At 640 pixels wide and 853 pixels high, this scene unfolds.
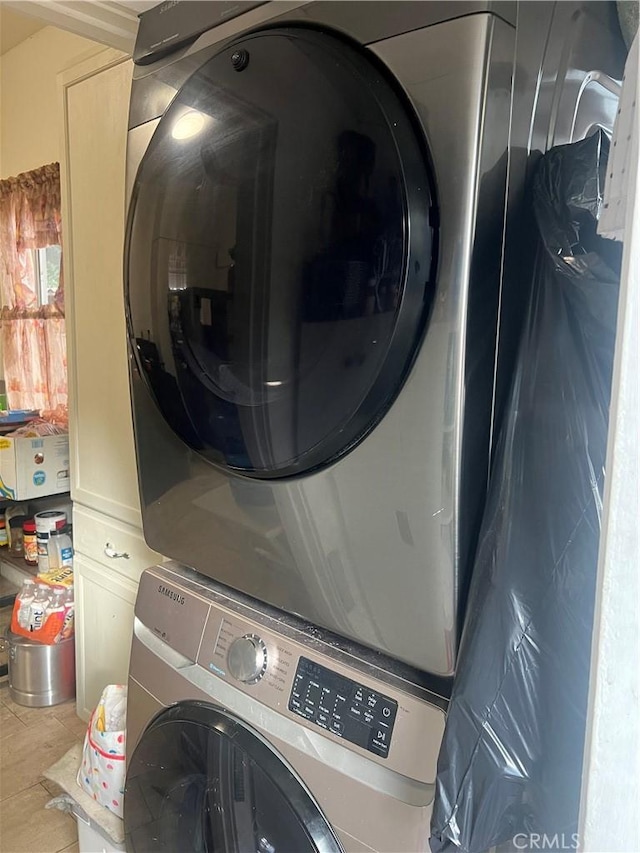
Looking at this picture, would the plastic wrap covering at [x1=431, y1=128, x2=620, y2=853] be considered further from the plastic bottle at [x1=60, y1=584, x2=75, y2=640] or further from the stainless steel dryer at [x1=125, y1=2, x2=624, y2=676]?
the plastic bottle at [x1=60, y1=584, x2=75, y2=640]

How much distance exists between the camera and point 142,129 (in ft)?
3.52

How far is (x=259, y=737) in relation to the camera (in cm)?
91

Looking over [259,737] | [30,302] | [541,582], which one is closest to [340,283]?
[541,582]

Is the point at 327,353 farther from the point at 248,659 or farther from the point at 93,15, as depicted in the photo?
the point at 93,15

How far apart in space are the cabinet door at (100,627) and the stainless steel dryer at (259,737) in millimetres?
567

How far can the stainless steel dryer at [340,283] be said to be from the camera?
27.2 inches

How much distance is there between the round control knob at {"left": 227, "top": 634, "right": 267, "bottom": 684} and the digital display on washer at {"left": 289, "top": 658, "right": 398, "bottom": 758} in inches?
2.6

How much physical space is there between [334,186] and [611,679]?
1.89 feet

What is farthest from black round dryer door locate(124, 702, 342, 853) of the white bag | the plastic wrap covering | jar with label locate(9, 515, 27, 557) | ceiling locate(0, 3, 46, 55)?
ceiling locate(0, 3, 46, 55)

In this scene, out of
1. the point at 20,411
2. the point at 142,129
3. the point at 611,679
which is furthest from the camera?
the point at 20,411

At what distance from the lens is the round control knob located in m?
0.92

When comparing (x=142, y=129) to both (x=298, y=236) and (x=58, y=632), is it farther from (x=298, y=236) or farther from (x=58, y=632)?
(x=58, y=632)

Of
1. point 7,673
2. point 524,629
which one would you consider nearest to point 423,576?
point 524,629

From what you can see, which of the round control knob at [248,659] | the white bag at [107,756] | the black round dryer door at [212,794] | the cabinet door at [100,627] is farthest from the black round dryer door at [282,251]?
the cabinet door at [100,627]
